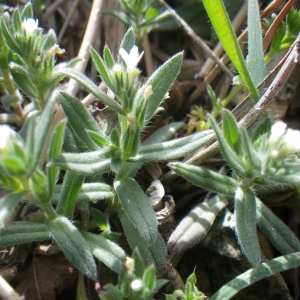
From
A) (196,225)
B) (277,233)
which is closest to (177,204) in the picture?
(196,225)

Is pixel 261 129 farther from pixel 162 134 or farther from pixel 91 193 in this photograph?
pixel 91 193

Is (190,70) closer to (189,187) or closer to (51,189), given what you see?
(189,187)

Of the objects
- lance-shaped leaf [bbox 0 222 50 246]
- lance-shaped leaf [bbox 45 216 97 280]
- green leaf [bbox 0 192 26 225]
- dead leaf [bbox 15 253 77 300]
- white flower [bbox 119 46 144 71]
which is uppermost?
white flower [bbox 119 46 144 71]

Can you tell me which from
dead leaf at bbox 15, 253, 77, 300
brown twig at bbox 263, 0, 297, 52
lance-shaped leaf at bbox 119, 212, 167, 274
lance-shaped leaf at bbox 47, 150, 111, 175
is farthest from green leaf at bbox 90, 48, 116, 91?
brown twig at bbox 263, 0, 297, 52

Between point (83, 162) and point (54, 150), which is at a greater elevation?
point (54, 150)

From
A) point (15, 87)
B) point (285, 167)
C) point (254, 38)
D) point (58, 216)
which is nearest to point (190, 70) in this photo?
point (254, 38)

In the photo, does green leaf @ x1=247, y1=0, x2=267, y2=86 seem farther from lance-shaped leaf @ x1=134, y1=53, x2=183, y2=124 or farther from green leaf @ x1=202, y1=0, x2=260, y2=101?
lance-shaped leaf @ x1=134, y1=53, x2=183, y2=124
